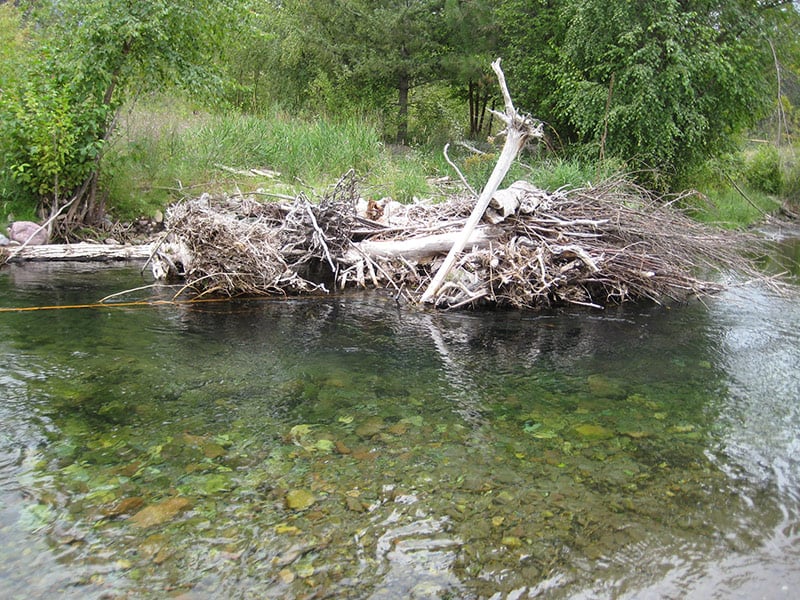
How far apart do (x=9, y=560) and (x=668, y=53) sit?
14.8m

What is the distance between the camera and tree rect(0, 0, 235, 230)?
965cm

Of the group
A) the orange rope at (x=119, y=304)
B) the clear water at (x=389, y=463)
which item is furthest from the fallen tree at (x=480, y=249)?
the clear water at (x=389, y=463)

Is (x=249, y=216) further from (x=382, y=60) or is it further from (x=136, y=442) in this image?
(x=382, y=60)

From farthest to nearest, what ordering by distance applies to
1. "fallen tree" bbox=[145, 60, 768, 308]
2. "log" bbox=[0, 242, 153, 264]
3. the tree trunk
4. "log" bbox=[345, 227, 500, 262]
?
the tree trunk → "log" bbox=[0, 242, 153, 264] → "log" bbox=[345, 227, 500, 262] → "fallen tree" bbox=[145, 60, 768, 308]

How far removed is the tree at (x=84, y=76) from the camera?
31.7 ft

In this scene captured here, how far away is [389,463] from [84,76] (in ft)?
28.6

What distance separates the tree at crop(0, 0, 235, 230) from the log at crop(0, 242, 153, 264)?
761 mm

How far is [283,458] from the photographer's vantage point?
3.90 metres

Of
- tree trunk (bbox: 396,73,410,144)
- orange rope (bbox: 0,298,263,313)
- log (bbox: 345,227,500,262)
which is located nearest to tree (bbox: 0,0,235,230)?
orange rope (bbox: 0,298,263,313)

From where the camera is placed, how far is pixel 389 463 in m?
3.91

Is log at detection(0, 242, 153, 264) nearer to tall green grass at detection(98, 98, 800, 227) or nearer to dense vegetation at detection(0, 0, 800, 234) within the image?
dense vegetation at detection(0, 0, 800, 234)

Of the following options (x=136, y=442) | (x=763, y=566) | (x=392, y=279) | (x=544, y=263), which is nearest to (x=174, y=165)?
(x=392, y=279)

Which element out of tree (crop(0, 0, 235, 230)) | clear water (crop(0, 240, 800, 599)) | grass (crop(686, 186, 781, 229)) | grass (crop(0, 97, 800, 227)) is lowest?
grass (crop(686, 186, 781, 229))

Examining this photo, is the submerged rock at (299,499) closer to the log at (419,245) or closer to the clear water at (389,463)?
the clear water at (389,463)
